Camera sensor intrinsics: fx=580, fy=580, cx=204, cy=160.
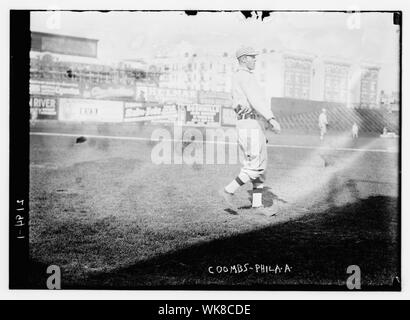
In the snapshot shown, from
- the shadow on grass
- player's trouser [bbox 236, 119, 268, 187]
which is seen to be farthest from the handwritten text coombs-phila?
player's trouser [bbox 236, 119, 268, 187]

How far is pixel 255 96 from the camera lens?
13.0 feet

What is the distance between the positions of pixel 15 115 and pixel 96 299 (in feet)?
4.36

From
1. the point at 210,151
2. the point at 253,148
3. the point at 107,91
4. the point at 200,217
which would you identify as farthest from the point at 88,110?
the point at 253,148

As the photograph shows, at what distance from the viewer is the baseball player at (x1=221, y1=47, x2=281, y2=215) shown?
156 inches

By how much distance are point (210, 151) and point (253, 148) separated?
297mm

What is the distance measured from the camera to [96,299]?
383cm

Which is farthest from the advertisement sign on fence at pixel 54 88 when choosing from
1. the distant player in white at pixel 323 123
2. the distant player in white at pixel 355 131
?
the distant player in white at pixel 355 131

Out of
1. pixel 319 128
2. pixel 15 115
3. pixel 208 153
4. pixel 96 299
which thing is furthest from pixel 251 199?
pixel 15 115

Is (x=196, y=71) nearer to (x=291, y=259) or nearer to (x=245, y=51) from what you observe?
(x=245, y=51)

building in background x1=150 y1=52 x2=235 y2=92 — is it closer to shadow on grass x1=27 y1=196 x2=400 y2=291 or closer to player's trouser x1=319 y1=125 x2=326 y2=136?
player's trouser x1=319 y1=125 x2=326 y2=136

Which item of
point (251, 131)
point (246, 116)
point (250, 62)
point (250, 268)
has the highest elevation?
point (250, 62)

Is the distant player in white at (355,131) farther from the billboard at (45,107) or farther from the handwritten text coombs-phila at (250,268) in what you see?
the billboard at (45,107)

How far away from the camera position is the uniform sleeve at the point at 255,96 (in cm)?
396
